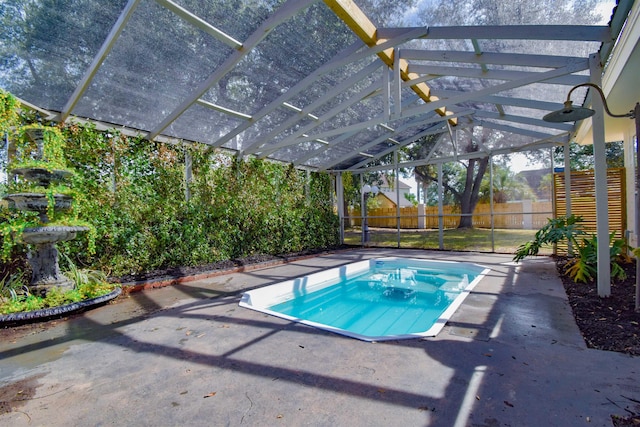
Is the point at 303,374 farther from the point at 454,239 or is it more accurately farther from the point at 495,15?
the point at 454,239

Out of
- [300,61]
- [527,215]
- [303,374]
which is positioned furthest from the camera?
[527,215]

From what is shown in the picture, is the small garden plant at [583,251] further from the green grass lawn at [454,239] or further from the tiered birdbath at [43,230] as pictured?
the tiered birdbath at [43,230]

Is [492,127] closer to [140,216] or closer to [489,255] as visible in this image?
[489,255]

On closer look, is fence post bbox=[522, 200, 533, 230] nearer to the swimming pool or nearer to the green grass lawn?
the green grass lawn

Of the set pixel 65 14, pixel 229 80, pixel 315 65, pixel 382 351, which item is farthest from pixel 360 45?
pixel 382 351

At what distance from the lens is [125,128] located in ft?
18.9

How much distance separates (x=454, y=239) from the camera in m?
9.52

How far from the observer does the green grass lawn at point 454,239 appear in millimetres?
8414

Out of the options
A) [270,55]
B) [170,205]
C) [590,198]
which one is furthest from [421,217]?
[170,205]

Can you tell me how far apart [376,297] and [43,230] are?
16.1ft

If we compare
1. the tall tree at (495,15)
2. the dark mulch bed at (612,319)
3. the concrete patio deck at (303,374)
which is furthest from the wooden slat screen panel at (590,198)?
the concrete patio deck at (303,374)

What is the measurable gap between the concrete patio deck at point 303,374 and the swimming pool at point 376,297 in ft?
1.44

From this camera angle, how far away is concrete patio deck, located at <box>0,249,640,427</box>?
5.86 ft

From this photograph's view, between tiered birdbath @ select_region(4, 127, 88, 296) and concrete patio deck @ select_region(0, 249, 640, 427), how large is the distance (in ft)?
2.40
